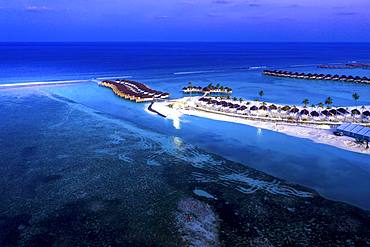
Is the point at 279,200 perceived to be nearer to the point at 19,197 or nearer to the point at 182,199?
the point at 182,199

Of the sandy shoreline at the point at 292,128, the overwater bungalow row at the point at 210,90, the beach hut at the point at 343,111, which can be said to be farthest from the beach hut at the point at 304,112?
the overwater bungalow row at the point at 210,90

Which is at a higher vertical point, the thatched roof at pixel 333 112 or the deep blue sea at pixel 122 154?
the thatched roof at pixel 333 112

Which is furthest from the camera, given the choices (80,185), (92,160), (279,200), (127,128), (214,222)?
(127,128)

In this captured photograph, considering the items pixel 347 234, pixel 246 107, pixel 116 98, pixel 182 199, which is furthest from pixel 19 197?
pixel 116 98

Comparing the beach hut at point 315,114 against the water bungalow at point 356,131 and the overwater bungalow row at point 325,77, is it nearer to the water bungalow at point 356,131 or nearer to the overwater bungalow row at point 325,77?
the water bungalow at point 356,131

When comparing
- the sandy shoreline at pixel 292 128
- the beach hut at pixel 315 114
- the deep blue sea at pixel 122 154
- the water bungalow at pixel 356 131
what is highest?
the beach hut at pixel 315 114

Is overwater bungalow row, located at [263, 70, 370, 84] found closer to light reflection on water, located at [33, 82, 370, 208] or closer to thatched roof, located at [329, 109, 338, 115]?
thatched roof, located at [329, 109, 338, 115]
